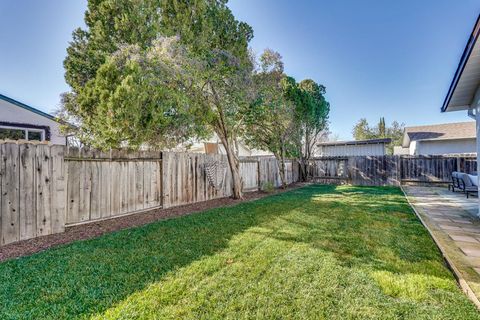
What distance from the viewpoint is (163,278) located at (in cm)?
259

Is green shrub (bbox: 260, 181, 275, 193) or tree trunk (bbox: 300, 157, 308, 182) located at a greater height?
tree trunk (bbox: 300, 157, 308, 182)

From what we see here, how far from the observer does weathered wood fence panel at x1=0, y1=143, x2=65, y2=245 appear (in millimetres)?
3615

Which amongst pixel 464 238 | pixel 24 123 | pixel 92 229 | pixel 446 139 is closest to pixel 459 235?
pixel 464 238

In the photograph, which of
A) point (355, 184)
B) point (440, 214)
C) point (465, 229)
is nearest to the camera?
point (465, 229)

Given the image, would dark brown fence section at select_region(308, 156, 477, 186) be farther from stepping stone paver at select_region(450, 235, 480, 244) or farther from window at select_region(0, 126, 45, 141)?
window at select_region(0, 126, 45, 141)

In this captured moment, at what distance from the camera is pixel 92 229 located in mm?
4543

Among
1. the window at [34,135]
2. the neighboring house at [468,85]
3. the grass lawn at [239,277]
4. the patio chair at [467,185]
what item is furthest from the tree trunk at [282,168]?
the window at [34,135]

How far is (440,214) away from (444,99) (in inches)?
116

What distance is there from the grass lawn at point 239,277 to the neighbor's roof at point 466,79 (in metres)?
3.10

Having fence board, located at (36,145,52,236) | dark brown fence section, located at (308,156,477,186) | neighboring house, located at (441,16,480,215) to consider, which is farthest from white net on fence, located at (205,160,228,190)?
dark brown fence section, located at (308,156,477,186)

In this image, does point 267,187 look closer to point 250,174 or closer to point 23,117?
point 250,174

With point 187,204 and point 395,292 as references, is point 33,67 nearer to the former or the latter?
point 187,204

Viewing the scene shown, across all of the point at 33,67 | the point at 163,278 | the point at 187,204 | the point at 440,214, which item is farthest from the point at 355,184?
the point at 33,67

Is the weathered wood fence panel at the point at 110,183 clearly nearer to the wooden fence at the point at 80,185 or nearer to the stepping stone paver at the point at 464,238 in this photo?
the wooden fence at the point at 80,185
